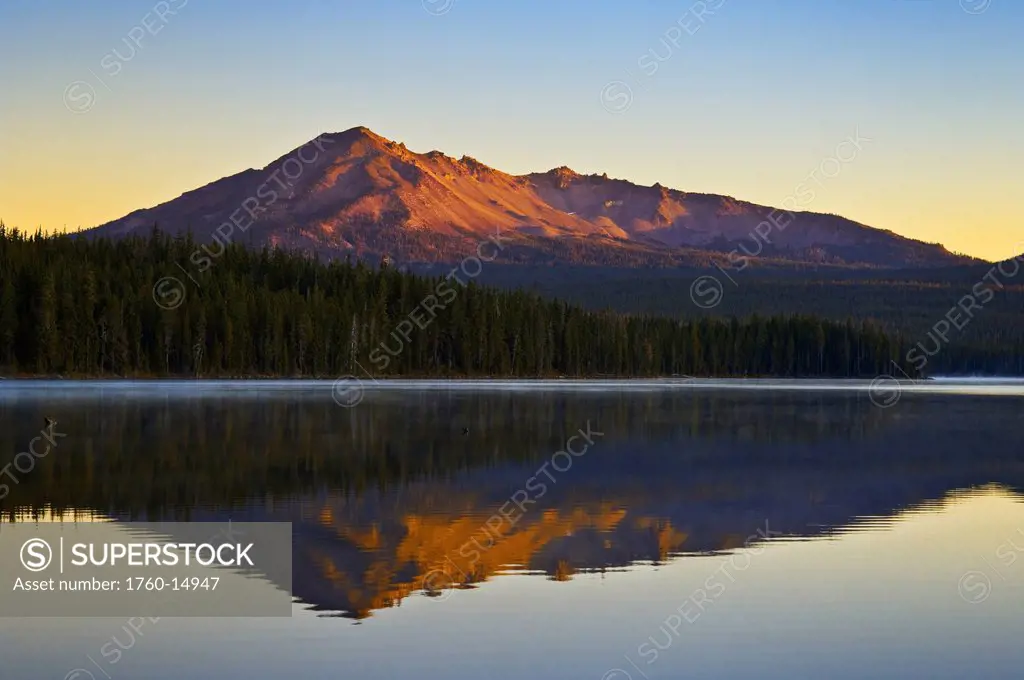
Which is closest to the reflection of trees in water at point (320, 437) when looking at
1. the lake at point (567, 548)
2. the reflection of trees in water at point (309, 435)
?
the reflection of trees in water at point (309, 435)

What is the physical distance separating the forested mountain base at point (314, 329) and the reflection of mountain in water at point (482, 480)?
57.2 metres

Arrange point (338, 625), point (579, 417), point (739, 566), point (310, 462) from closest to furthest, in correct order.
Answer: point (338, 625), point (739, 566), point (310, 462), point (579, 417)

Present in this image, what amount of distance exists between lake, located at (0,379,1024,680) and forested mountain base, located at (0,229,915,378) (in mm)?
67972

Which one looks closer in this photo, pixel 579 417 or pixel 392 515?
pixel 392 515

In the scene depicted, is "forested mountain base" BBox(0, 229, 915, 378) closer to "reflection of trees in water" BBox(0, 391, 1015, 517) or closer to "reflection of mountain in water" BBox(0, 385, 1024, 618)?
"reflection of trees in water" BBox(0, 391, 1015, 517)

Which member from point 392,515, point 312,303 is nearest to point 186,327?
point 312,303

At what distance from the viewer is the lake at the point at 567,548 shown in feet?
50.3

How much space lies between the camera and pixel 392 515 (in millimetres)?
26016

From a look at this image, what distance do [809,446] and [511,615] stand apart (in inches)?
1179

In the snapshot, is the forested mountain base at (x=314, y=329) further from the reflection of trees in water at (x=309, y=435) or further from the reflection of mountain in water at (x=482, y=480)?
the reflection of mountain in water at (x=482, y=480)

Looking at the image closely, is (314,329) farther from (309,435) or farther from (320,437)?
(320,437)

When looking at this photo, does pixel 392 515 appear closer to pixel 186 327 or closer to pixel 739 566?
pixel 739 566

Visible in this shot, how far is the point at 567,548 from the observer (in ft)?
74.5

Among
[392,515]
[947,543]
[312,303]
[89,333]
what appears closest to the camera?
[947,543]
